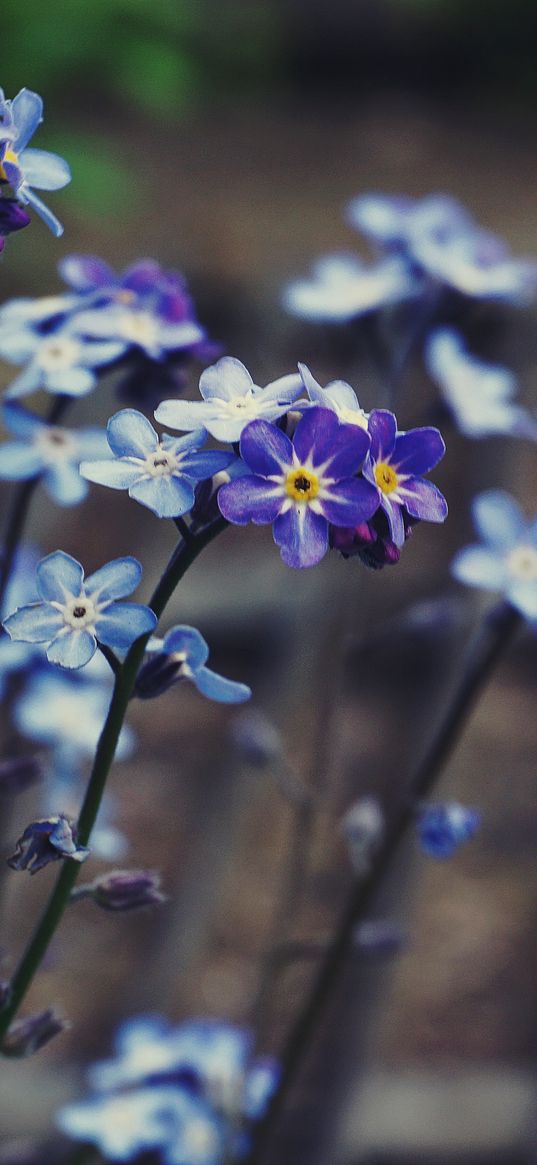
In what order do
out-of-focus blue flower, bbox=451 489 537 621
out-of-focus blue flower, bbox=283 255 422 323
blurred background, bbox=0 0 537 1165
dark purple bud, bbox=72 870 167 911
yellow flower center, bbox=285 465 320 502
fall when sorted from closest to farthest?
yellow flower center, bbox=285 465 320 502 < dark purple bud, bbox=72 870 167 911 < out-of-focus blue flower, bbox=451 489 537 621 < out-of-focus blue flower, bbox=283 255 422 323 < blurred background, bbox=0 0 537 1165

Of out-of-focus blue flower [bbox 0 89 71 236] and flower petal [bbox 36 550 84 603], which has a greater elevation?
out-of-focus blue flower [bbox 0 89 71 236]

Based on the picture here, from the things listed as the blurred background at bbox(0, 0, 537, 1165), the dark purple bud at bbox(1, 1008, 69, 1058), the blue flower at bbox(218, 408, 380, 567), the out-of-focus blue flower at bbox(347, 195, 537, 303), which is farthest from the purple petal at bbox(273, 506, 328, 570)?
the blurred background at bbox(0, 0, 537, 1165)

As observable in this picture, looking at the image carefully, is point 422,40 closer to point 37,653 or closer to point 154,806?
point 154,806

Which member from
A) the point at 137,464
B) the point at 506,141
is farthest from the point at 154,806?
the point at 506,141

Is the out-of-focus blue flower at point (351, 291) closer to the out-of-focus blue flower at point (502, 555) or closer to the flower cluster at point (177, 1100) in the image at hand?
the out-of-focus blue flower at point (502, 555)

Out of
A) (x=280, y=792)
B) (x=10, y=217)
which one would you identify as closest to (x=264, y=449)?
(x=10, y=217)

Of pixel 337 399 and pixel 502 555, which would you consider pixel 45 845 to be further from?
pixel 502 555

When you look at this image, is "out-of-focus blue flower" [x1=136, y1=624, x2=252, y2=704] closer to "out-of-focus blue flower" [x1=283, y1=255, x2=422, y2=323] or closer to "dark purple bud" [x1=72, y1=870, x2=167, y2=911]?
"dark purple bud" [x1=72, y1=870, x2=167, y2=911]
